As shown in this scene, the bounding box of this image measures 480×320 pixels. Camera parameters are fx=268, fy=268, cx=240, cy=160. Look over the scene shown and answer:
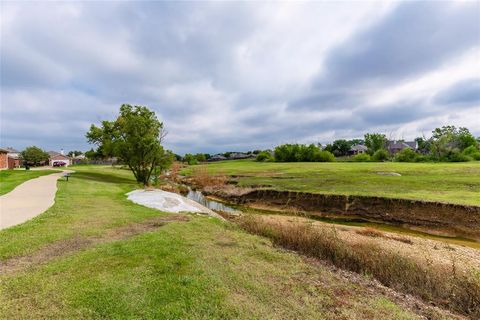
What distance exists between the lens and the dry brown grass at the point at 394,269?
5551mm

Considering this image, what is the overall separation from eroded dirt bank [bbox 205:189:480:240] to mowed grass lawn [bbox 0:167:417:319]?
11672mm

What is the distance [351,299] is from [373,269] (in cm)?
227

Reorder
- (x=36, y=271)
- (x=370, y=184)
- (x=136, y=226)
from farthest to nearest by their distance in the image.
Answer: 1. (x=370, y=184)
2. (x=136, y=226)
3. (x=36, y=271)

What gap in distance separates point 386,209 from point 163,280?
16.9 metres

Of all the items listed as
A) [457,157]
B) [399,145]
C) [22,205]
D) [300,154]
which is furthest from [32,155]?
[399,145]

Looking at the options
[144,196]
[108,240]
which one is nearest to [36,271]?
[108,240]

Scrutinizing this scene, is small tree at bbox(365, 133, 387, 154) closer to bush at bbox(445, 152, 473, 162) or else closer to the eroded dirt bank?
bush at bbox(445, 152, 473, 162)

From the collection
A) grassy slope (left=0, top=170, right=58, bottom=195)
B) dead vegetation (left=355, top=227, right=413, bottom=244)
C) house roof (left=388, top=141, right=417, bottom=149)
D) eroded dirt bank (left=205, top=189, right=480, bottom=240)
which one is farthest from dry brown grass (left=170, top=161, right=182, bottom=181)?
house roof (left=388, top=141, right=417, bottom=149)

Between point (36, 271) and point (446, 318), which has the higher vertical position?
point (36, 271)

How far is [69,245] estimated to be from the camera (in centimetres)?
723

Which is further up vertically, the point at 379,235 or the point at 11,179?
the point at 11,179

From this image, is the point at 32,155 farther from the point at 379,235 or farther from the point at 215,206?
the point at 379,235

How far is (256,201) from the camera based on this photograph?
81.0ft

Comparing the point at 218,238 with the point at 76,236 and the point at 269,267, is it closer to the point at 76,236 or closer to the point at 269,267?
the point at 269,267
